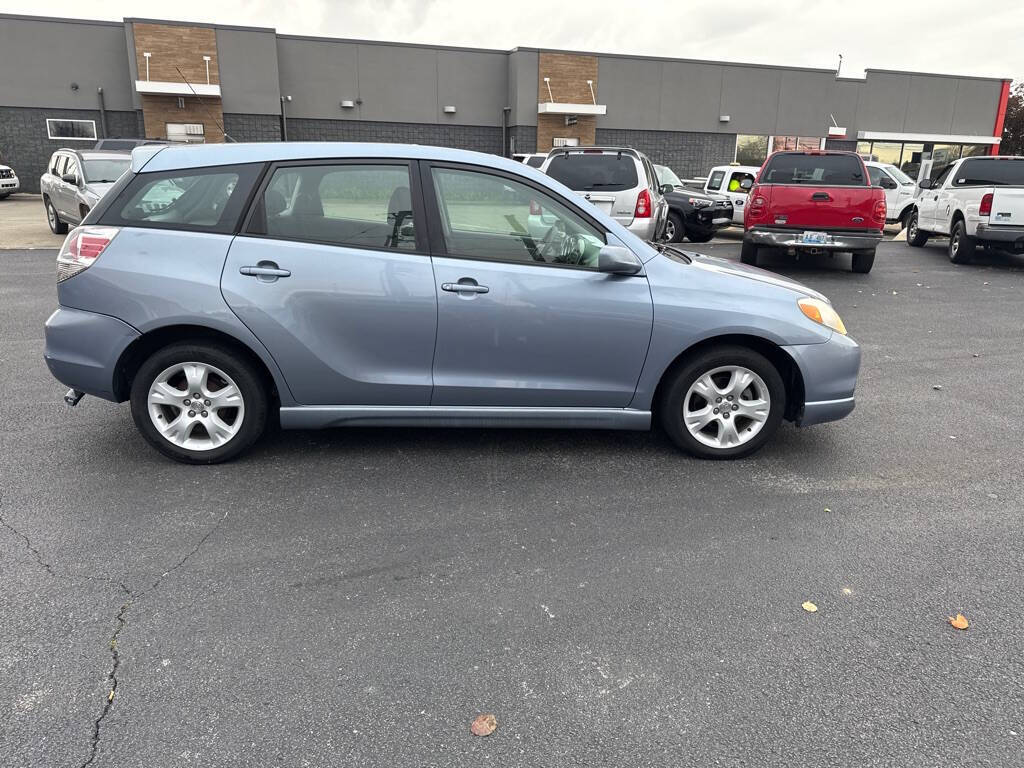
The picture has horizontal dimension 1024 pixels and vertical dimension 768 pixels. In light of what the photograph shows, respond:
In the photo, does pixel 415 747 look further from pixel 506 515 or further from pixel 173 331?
pixel 173 331

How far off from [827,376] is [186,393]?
3.63 meters

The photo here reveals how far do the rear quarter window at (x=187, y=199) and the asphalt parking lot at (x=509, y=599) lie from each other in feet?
4.40

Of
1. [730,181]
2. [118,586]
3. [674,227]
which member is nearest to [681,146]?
[730,181]

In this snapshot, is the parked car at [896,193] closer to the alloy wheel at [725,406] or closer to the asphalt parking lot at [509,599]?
the asphalt parking lot at [509,599]

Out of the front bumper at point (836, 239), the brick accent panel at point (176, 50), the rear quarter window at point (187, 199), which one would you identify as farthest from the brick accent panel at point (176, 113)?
the rear quarter window at point (187, 199)

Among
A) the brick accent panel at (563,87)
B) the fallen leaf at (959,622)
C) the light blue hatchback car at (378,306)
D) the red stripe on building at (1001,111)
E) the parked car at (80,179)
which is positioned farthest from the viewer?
the red stripe on building at (1001,111)

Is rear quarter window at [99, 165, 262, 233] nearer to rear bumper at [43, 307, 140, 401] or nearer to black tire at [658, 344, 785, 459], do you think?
rear bumper at [43, 307, 140, 401]

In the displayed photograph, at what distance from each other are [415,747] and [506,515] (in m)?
1.59

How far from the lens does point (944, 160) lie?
113 ft

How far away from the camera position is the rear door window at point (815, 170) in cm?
1175

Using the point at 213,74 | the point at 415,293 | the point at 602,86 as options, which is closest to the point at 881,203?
the point at 415,293

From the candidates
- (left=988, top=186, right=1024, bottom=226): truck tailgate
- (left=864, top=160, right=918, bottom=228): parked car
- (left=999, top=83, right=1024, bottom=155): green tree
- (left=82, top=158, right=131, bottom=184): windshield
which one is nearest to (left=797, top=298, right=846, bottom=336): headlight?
(left=988, top=186, right=1024, bottom=226): truck tailgate

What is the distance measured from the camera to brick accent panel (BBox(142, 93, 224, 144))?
26531mm

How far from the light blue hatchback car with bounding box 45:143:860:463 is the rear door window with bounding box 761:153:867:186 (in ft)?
27.2
